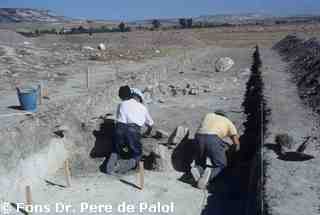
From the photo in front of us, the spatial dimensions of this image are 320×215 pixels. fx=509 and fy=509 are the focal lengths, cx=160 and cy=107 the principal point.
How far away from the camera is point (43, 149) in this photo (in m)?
9.20

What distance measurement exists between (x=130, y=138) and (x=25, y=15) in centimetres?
13528

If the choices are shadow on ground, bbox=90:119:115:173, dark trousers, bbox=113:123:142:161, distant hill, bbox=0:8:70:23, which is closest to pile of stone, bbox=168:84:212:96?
shadow on ground, bbox=90:119:115:173

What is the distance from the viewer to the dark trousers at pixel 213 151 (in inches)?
322

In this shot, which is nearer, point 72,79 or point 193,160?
point 193,160

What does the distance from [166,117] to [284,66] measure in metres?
10.9

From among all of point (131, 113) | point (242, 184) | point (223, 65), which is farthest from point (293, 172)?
point (223, 65)

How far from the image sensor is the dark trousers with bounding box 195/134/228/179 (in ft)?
26.9

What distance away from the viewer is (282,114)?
10773 mm

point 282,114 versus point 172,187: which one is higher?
point 282,114

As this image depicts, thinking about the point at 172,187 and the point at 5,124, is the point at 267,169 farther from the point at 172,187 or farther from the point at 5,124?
the point at 5,124

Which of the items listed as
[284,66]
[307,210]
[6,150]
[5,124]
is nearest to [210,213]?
[307,210]

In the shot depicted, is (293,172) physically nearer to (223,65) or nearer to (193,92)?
(193,92)

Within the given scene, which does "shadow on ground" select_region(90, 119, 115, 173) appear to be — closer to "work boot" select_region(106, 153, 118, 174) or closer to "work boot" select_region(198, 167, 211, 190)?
"work boot" select_region(106, 153, 118, 174)

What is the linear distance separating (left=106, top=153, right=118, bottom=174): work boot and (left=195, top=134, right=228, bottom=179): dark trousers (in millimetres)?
1555
